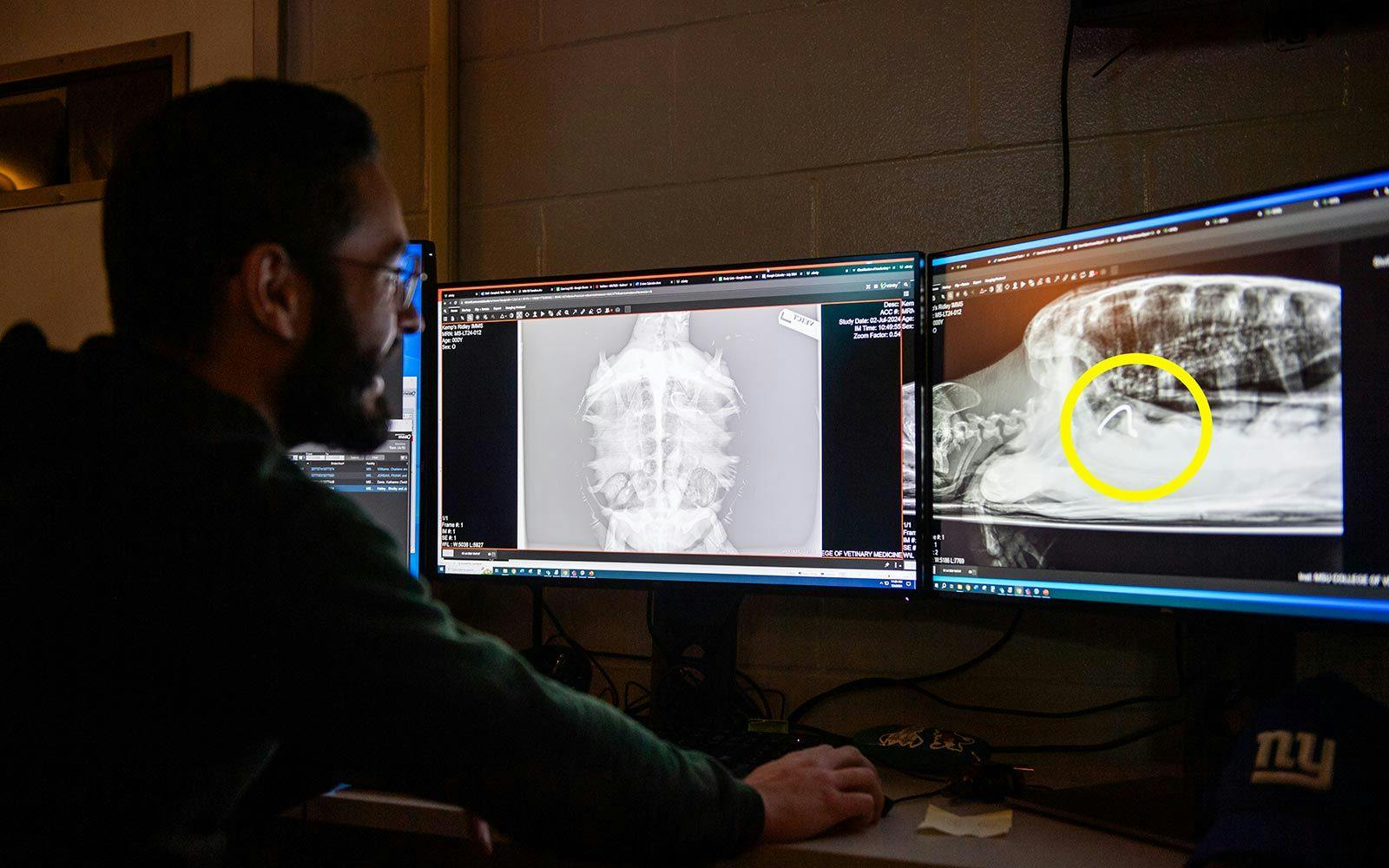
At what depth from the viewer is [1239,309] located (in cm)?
93

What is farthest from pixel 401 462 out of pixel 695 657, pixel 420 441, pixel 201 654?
pixel 201 654

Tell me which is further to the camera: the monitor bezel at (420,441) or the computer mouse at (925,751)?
the monitor bezel at (420,441)

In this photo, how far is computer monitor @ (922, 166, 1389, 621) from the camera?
86 centimetres

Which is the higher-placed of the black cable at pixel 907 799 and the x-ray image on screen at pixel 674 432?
the x-ray image on screen at pixel 674 432

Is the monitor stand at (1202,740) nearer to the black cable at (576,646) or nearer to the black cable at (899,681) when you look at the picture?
the black cable at (899,681)

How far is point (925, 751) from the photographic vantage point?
1.08 meters

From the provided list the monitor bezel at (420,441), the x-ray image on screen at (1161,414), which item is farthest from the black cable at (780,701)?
the monitor bezel at (420,441)

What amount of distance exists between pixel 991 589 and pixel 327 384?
2.42ft

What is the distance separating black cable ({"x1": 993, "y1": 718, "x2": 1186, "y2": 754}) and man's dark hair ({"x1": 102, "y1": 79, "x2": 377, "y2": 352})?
98cm

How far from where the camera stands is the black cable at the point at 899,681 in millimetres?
1303

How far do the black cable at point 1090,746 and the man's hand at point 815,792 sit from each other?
0.39m

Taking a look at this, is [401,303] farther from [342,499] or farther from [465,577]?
[465,577]

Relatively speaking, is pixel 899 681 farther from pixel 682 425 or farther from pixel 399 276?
pixel 399 276

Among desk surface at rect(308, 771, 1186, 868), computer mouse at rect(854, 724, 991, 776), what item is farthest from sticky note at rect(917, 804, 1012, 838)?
computer mouse at rect(854, 724, 991, 776)
